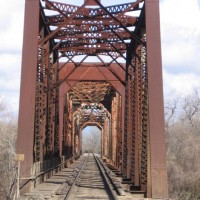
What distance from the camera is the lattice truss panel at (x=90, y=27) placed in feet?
46.0

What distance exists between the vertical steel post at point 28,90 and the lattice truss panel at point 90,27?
62.9 inches

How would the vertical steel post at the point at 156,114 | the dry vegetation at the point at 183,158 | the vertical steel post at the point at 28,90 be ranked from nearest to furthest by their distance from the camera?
the vertical steel post at the point at 156,114 → the vertical steel post at the point at 28,90 → the dry vegetation at the point at 183,158

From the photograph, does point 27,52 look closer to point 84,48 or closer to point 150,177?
point 150,177

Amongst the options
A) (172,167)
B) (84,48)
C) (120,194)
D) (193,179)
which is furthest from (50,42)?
(172,167)

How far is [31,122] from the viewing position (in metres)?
11.4

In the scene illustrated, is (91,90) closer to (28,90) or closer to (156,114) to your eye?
(28,90)

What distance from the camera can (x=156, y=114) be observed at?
1037 centimetres

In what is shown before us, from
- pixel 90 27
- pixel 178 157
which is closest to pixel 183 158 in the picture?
pixel 178 157

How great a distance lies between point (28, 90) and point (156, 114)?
3666 millimetres

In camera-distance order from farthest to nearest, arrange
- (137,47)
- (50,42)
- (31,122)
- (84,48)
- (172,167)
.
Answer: (172,167)
(84,48)
(50,42)
(137,47)
(31,122)

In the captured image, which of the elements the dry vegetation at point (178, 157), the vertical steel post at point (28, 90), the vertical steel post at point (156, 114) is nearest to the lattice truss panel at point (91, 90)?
the dry vegetation at point (178, 157)

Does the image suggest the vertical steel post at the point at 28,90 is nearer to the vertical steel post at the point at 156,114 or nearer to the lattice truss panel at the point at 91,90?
the vertical steel post at the point at 156,114

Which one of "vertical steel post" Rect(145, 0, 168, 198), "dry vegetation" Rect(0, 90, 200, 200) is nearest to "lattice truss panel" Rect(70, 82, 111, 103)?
"dry vegetation" Rect(0, 90, 200, 200)

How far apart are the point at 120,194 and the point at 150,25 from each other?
14.9ft
